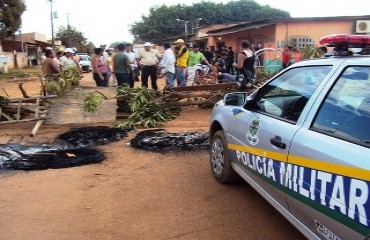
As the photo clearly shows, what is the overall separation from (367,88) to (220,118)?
2245 millimetres

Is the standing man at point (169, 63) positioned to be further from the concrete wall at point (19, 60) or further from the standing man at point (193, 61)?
the concrete wall at point (19, 60)

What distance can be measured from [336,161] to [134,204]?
7.98 ft

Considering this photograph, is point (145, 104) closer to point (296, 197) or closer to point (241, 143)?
point (241, 143)

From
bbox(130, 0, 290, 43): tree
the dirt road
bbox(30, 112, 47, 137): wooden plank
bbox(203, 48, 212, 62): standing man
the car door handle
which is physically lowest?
the dirt road

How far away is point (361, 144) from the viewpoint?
2133 millimetres

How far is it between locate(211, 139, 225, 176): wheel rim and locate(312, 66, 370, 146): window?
194 cm

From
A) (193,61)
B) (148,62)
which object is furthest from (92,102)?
(193,61)

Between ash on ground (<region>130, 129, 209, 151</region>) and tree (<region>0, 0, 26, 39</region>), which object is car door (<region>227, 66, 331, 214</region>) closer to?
ash on ground (<region>130, 129, 209, 151</region>)

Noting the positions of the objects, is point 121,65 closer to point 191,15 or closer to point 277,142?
point 277,142

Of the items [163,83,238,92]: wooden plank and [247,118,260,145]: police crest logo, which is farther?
[163,83,238,92]: wooden plank

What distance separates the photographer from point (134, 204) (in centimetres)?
403

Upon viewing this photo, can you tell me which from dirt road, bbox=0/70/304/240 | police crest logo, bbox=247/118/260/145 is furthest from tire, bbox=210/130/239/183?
police crest logo, bbox=247/118/260/145

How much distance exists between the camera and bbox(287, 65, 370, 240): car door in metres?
2.02

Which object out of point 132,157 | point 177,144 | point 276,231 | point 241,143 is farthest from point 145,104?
point 276,231
